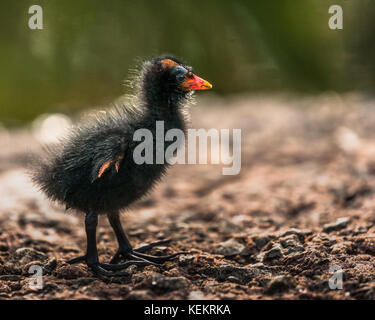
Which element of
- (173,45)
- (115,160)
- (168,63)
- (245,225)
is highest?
(173,45)

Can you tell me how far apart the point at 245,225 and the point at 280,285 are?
1240mm

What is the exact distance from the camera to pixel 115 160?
2562mm

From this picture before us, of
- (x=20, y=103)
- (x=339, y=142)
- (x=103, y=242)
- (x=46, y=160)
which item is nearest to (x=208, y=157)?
(x=339, y=142)

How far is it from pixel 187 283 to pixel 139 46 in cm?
537

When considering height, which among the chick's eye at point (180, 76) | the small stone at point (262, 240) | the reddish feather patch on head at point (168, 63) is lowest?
the small stone at point (262, 240)

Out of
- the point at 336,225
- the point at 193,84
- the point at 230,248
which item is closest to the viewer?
the point at 193,84

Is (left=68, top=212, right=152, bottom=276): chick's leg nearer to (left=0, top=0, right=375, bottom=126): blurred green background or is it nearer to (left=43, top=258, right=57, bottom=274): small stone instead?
(left=43, top=258, right=57, bottom=274): small stone

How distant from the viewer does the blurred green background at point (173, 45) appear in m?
6.84

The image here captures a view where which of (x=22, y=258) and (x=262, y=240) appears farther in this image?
(x=262, y=240)

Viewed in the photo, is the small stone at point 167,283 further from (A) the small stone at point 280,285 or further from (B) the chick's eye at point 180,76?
(B) the chick's eye at point 180,76

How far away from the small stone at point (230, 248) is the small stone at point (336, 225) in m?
0.57

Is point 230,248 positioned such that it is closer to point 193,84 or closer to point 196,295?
point 196,295

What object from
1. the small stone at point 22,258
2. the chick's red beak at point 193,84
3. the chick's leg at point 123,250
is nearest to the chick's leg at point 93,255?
the chick's leg at point 123,250

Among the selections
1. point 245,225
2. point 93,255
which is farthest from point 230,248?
point 93,255
